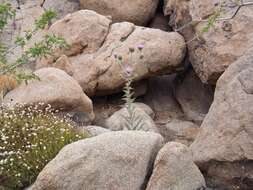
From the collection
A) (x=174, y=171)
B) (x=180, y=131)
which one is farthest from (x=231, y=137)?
(x=180, y=131)

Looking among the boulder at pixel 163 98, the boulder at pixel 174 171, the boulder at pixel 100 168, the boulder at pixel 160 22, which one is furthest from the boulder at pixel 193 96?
the boulder at pixel 100 168

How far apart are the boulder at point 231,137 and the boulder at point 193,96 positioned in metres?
3.93

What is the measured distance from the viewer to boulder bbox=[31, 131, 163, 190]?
5.57m

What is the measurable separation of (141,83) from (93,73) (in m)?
1.16

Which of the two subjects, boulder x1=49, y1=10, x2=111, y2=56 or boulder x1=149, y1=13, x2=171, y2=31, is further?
boulder x1=149, y1=13, x2=171, y2=31

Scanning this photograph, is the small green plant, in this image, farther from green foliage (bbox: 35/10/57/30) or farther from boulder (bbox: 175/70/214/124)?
boulder (bbox: 175/70/214/124)

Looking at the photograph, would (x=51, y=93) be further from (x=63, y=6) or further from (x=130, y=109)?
(x=63, y=6)

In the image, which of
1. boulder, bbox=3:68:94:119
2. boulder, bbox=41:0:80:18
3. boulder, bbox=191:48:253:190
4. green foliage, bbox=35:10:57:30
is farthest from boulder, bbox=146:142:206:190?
boulder, bbox=41:0:80:18

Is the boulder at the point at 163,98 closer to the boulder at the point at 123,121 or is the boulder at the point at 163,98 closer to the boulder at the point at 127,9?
the boulder at the point at 123,121

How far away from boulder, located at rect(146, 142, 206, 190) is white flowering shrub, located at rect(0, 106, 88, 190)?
59.4 inches

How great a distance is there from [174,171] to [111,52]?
5267 mm

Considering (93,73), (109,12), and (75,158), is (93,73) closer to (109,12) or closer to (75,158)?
(109,12)

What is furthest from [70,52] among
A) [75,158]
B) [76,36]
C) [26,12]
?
[75,158]

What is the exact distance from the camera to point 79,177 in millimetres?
5590
